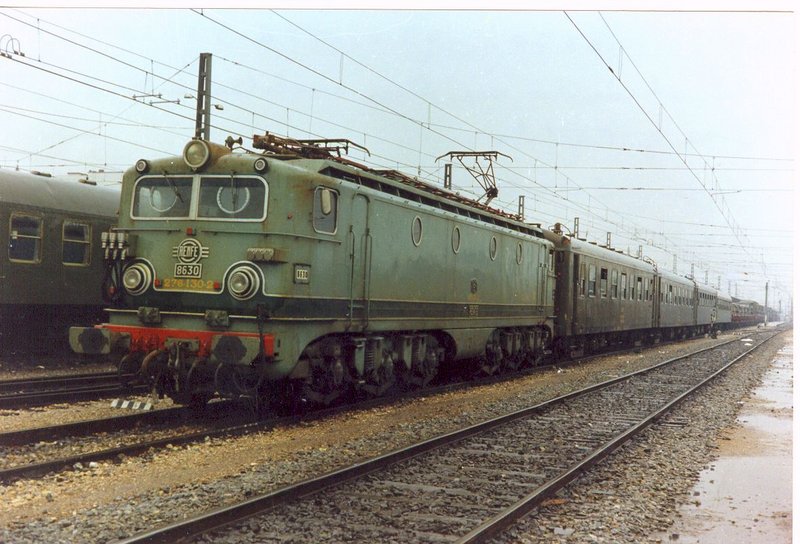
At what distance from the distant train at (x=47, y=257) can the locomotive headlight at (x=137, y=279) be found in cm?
644

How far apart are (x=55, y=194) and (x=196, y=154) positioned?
8576mm

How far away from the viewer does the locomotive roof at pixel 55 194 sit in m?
16.1

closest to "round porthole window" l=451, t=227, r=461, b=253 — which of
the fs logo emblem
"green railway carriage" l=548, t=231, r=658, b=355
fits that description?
the fs logo emblem

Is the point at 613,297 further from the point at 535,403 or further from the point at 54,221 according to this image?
the point at 54,221

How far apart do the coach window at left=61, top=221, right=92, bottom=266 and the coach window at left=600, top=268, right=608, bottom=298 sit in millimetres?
16450

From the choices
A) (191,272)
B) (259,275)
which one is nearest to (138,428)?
(191,272)

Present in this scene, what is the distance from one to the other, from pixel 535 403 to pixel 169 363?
21.9ft

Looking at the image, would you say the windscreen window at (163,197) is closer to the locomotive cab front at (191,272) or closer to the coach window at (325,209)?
the locomotive cab front at (191,272)

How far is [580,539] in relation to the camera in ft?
19.7

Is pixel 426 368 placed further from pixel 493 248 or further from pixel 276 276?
pixel 276 276

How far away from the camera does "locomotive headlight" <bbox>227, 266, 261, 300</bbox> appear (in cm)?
952

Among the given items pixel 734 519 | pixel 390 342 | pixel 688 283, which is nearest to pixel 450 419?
pixel 390 342

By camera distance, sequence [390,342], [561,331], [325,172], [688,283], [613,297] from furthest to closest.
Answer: [688,283] < [613,297] < [561,331] < [390,342] < [325,172]

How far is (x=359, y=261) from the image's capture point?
1139 centimetres
